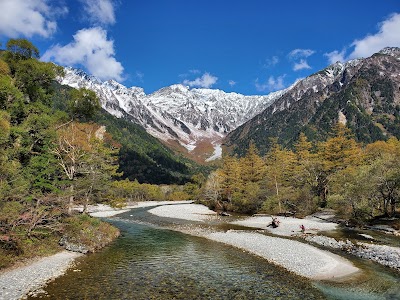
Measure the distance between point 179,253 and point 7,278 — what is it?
16486 mm

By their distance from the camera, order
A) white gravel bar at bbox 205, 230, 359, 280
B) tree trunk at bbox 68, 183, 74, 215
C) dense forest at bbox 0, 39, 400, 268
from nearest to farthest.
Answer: white gravel bar at bbox 205, 230, 359, 280, dense forest at bbox 0, 39, 400, 268, tree trunk at bbox 68, 183, 74, 215

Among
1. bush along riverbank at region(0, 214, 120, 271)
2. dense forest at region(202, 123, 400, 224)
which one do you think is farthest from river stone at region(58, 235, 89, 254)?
dense forest at region(202, 123, 400, 224)

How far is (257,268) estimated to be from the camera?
27844mm

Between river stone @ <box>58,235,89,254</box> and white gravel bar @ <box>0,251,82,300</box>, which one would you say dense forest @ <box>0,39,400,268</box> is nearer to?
river stone @ <box>58,235,89,254</box>

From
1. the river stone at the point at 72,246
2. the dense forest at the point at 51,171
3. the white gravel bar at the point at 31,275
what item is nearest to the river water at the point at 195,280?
the white gravel bar at the point at 31,275

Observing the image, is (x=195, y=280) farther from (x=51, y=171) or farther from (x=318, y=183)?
(x=318, y=183)

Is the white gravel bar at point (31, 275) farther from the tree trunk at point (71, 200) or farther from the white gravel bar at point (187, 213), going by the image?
the white gravel bar at point (187, 213)

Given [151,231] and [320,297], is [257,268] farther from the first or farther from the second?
[151,231]

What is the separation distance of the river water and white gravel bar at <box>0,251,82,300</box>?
962 millimetres

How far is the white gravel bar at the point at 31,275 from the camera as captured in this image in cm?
2013

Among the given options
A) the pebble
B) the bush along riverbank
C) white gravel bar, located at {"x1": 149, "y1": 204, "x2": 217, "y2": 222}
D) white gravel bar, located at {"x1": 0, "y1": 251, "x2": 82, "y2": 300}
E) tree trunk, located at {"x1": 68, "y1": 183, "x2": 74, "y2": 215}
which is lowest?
white gravel bar, located at {"x1": 149, "y1": 204, "x2": 217, "y2": 222}

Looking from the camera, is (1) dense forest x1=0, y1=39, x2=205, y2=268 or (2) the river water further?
(1) dense forest x1=0, y1=39, x2=205, y2=268

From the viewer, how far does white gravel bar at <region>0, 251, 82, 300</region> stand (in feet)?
66.0

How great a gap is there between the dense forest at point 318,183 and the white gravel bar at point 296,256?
20.9 metres
